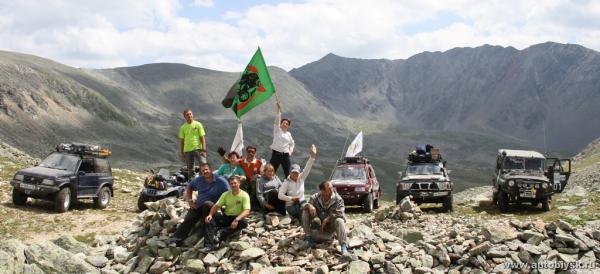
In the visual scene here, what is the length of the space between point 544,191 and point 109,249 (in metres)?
15.9

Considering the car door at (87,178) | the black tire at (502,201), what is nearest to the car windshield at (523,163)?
the black tire at (502,201)

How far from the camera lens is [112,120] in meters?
115

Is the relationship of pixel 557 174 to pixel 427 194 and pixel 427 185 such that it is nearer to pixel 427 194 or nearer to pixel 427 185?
pixel 427 185

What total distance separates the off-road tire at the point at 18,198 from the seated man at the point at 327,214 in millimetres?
11844

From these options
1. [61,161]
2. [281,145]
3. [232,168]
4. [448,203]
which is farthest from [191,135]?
[448,203]

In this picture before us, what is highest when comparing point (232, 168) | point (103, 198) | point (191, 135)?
point (191, 135)

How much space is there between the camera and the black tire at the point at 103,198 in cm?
2127

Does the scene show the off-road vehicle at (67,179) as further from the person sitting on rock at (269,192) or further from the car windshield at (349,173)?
the car windshield at (349,173)

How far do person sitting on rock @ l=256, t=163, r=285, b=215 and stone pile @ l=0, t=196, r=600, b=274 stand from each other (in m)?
0.37

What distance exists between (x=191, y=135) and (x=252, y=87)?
2.41 metres

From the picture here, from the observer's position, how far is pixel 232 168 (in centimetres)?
1506

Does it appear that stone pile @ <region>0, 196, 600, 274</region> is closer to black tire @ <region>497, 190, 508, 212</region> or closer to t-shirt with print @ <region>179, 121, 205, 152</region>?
t-shirt with print @ <region>179, 121, 205, 152</region>

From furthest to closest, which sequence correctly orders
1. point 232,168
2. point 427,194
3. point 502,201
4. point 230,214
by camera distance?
point 502,201
point 427,194
point 232,168
point 230,214

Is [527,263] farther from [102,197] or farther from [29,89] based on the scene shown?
[29,89]
